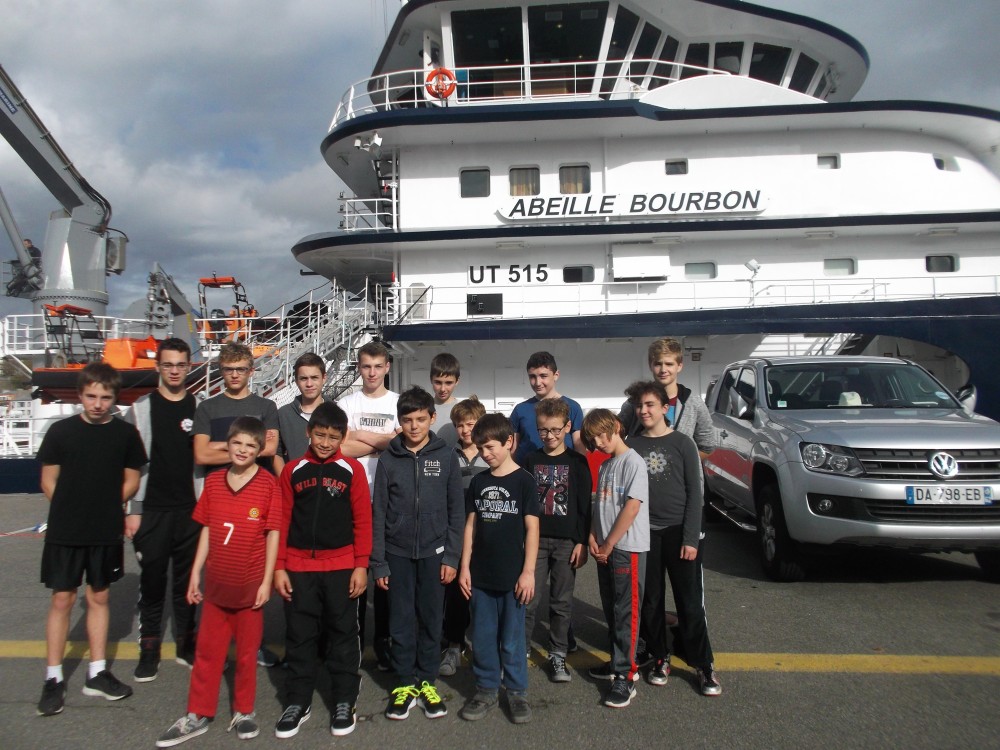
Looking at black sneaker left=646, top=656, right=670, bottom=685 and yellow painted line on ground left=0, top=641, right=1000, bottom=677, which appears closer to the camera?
black sneaker left=646, top=656, right=670, bottom=685

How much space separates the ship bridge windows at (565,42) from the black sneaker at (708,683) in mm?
13130

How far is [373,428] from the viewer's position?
14.0ft

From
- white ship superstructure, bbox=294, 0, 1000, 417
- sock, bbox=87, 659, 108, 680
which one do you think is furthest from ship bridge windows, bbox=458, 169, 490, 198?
sock, bbox=87, 659, 108, 680

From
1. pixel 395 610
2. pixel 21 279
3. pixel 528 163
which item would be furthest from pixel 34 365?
pixel 395 610

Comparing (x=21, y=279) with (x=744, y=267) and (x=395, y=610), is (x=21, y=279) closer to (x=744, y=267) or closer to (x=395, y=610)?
(x=744, y=267)

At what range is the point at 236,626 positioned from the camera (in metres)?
3.28

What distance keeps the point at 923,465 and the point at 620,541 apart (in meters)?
2.66

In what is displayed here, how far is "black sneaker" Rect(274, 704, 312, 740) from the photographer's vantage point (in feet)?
10.2

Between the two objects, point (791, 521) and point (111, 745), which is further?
point (791, 521)

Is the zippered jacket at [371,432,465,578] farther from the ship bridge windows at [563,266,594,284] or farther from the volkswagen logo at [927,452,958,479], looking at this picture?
the ship bridge windows at [563,266,594,284]

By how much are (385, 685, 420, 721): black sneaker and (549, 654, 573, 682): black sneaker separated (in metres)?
0.77

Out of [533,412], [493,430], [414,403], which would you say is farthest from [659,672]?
[414,403]

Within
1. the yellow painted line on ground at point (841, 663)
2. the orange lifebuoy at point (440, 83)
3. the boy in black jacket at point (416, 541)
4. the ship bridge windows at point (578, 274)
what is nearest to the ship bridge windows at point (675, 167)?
the ship bridge windows at point (578, 274)

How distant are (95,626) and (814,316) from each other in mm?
11364
